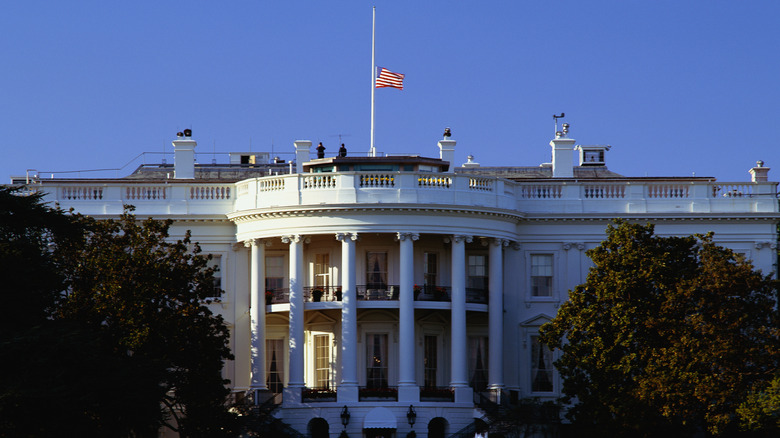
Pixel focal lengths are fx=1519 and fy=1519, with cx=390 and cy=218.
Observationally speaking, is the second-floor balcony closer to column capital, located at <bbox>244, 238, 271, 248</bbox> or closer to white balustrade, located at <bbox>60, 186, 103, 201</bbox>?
column capital, located at <bbox>244, 238, 271, 248</bbox>

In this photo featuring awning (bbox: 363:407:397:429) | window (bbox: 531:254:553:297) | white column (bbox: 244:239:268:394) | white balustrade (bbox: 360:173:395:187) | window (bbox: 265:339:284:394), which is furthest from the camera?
window (bbox: 531:254:553:297)

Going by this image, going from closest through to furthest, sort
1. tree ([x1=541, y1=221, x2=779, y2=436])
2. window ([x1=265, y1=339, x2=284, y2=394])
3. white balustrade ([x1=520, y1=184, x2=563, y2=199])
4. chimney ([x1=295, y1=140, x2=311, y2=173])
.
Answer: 1. tree ([x1=541, y1=221, x2=779, y2=436])
2. window ([x1=265, y1=339, x2=284, y2=394])
3. white balustrade ([x1=520, y1=184, x2=563, y2=199])
4. chimney ([x1=295, y1=140, x2=311, y2=173])

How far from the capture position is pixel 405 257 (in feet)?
178

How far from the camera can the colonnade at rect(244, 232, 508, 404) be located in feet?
176

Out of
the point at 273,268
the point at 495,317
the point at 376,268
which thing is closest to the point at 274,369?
the point at 273,268

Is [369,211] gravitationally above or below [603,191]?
below

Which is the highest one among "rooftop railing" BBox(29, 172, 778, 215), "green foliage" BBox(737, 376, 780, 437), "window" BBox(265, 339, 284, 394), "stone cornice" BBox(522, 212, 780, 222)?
"rooftop railing" BBox(29, 172, 778, 215)

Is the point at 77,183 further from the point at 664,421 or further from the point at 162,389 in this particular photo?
the point at 664,421

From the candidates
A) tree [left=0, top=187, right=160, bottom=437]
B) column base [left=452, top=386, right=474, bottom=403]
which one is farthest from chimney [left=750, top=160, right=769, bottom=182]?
tree [left=0, top=187, right=160, bottom=437]

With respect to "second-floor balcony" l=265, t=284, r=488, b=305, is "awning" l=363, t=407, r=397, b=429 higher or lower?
lower

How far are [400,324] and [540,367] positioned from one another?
6.52 m

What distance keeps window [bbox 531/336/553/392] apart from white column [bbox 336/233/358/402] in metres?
7.53

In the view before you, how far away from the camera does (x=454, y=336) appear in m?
54.3

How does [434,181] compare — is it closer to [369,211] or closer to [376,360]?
[369,211]
